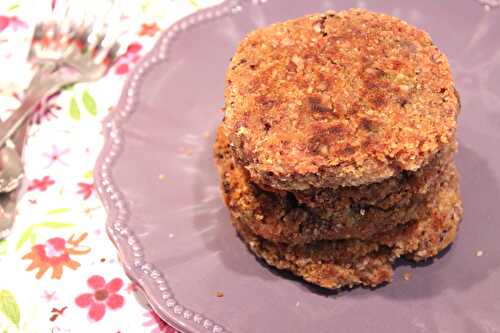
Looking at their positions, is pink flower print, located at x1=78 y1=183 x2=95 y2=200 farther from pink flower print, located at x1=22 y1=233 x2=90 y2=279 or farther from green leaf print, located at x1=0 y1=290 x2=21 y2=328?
green leaf print, located at x1=0 y1=290 x2=21 y2=328

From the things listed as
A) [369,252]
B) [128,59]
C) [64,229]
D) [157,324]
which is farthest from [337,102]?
[128,59]

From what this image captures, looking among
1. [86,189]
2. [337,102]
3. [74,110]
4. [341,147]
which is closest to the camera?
[341,147]

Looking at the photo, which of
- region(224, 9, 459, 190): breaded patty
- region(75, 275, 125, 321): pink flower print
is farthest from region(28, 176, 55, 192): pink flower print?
region(224, 9, 459, 190): breaded patty

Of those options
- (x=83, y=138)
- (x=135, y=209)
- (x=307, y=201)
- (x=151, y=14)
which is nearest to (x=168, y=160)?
(x=135, y=209)

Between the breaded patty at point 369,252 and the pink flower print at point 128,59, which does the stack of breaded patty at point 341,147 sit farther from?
the pink flower print at point 128,59

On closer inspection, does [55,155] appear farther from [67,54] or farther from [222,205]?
[222,205]

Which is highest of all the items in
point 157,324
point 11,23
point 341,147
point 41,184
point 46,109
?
point 341,147

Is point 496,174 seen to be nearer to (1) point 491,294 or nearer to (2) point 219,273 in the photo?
(1) point 491,294
